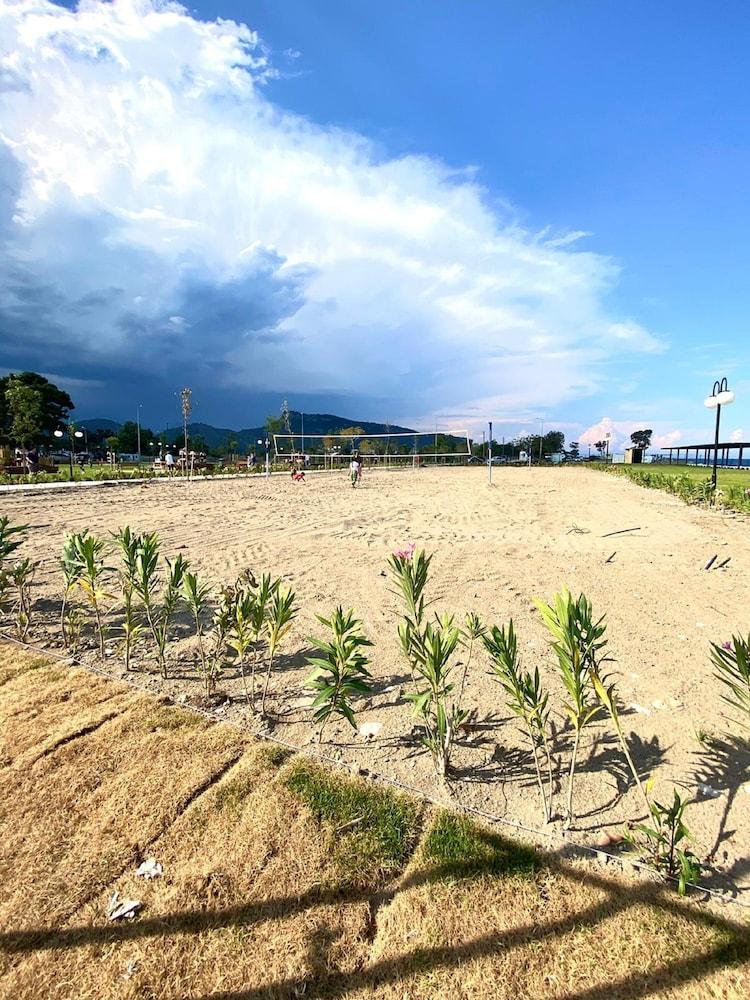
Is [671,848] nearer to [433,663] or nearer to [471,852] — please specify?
[471,852]

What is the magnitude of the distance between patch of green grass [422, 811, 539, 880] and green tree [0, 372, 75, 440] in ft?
216

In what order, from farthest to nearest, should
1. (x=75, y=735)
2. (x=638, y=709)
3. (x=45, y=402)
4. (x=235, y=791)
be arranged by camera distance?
(x=45, y=402) → (x=638, y=709) → (x=75, y=735) → (x=235, y=791)

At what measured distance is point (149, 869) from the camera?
5.90ft

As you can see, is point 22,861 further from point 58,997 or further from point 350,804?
point 350,804

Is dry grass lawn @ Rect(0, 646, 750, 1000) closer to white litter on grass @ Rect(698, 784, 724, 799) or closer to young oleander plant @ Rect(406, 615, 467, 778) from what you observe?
young oleander plant @ Rect(406, 615, 467, 778)

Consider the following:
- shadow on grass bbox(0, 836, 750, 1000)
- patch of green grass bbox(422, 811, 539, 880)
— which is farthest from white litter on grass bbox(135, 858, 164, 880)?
patch of green grass bbox(422, 811, 539, 880)

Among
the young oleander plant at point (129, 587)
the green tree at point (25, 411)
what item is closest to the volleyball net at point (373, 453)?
the green tree at point (25, 411)

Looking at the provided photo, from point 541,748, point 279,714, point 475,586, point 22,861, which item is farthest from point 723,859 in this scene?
point 475,586

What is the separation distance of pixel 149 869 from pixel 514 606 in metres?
3.73

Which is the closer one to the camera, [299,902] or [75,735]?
[299,902]

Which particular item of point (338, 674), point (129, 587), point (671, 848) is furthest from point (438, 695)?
point (129, 587)

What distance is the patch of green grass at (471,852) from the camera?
1.81m

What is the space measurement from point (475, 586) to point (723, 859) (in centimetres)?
361

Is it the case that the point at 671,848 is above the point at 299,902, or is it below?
above
